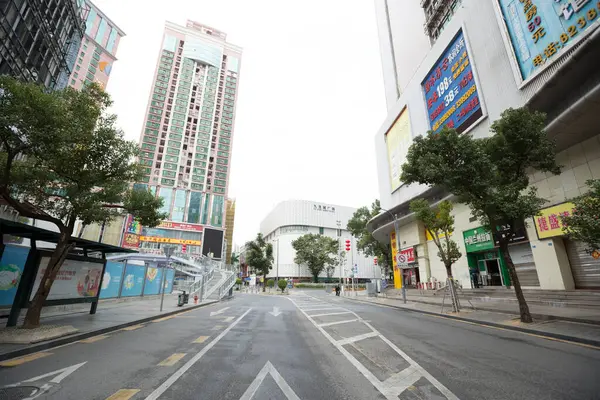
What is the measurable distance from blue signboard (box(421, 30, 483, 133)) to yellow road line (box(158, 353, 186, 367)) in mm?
22009

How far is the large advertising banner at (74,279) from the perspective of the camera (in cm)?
950

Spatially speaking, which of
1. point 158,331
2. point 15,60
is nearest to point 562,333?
point 158,331

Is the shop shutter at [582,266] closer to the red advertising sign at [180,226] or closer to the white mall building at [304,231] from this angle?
the white mall building at [304,231]

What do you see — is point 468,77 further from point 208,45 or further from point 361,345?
point 208,45

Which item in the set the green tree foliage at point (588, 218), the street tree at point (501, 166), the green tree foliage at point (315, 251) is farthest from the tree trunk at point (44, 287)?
the green tree foliage at point (315, 251)

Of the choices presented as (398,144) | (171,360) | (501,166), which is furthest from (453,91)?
(171,360)

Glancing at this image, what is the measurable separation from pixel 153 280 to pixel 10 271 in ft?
43.3

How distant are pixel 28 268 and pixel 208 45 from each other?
346ft

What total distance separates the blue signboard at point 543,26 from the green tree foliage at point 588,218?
9.28 meters

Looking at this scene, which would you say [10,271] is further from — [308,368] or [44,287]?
[308,368]

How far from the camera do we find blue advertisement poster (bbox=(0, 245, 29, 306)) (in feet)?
31.7

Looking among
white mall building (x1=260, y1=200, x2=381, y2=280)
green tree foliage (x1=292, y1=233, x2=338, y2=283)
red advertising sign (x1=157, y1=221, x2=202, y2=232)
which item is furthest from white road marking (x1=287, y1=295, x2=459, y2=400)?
white mall building (x1=260, y1=200, x2=381, y2=280)

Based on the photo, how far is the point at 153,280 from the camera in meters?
22.4

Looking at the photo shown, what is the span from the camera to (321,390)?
376 cm
